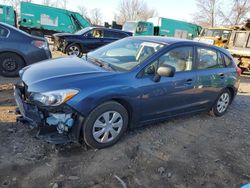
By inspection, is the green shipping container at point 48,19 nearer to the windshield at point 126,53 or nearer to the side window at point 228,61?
the windshield at point 126,53

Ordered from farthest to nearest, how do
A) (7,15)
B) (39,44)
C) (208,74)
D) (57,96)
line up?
(7,15), (39,44), (208,74), (57,96)

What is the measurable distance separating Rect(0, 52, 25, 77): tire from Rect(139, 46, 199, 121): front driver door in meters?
4.24

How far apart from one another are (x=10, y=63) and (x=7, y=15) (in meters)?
16.2

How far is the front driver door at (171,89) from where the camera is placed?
3.75 meters

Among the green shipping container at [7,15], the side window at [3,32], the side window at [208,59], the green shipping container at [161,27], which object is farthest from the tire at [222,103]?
the green shipping container at [7,15]

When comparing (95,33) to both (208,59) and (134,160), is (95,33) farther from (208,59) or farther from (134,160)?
(134,160)

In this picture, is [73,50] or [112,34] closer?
[73,50]

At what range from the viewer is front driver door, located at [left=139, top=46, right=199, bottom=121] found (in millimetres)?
3754

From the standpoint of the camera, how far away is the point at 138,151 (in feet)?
12.0

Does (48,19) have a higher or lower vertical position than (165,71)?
higher

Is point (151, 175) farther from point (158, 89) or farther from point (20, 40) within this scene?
point (20, 40)

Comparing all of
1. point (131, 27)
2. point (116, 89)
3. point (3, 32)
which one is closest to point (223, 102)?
point (116, 89)

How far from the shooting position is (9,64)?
6508 mm

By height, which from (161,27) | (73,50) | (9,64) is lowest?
(73,50)
